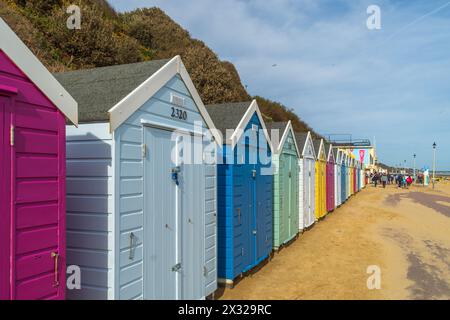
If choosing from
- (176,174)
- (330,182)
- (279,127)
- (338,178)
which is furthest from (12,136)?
(338,178)

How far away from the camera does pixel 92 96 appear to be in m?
4.25

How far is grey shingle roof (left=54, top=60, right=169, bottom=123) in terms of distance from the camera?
3.88 meters

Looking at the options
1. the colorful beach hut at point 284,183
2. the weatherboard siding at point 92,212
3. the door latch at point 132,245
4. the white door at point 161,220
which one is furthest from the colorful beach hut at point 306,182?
the weatherboard siding at point 92,212

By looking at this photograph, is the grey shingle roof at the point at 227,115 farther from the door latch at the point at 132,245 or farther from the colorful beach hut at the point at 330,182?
the colorful beach hut at the point at 330,182

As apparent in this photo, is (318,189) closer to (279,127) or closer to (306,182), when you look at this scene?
(306,182)

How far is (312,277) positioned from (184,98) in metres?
4.80

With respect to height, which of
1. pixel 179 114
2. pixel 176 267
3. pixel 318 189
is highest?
pixel 179 114

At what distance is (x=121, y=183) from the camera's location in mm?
3869

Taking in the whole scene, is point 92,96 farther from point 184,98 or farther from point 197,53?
point 197,53

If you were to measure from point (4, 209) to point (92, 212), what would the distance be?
1.25 m

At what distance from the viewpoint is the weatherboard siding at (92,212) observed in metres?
3.75

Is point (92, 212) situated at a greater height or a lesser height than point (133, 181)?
lesser

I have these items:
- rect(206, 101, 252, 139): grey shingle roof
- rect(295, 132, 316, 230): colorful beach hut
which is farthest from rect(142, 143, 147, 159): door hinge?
rect(295, 132, 316, 230): colorful beach hut
